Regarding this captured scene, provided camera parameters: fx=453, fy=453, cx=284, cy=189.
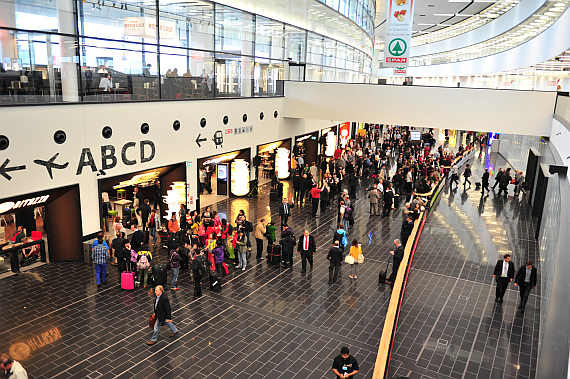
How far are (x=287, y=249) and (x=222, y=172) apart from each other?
8.17 m

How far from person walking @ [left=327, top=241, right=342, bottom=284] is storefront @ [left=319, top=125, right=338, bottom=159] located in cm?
1707

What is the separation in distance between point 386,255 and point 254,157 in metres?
8.41

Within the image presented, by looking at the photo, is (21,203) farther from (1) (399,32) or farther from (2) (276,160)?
(1) (399,32)

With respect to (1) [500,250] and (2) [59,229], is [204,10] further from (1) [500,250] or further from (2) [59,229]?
(1) [500,250]

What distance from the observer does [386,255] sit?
13.2 meters

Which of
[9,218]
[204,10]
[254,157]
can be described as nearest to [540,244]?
[254,157]

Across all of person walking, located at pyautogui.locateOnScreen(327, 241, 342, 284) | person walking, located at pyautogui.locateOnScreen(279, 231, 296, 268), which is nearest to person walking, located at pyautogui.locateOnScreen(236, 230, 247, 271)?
person walking, located at pyautogui.locateOnScreen(279, 231, 296, 268)

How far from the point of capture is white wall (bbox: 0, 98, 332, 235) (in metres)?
10.1

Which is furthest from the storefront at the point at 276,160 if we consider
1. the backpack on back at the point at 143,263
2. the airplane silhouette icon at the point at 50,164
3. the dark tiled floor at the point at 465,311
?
the backpack on back at the point at 143,263

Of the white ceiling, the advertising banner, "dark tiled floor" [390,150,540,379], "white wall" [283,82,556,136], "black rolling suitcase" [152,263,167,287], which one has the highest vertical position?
the white ceiling

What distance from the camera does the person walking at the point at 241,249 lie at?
459 inches

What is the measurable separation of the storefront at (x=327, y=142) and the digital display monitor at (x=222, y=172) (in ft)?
32.0

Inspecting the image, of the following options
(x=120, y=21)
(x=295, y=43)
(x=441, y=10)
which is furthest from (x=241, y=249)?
(x=441, y=10)

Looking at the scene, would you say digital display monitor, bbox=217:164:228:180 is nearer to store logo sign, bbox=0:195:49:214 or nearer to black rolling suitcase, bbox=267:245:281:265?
black rolling suitcase, bbox=267:245:281:265
